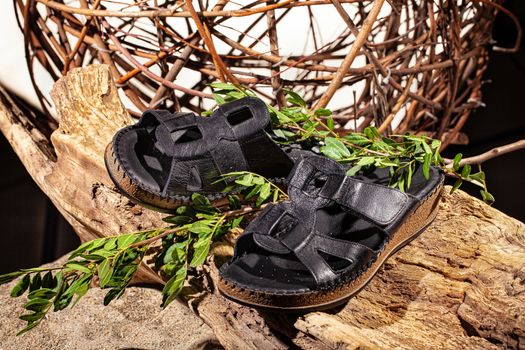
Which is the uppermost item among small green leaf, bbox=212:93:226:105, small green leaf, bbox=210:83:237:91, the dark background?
Result: small green leaf, bbox=210:83:237:91

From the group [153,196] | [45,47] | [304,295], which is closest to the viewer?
[304,295]

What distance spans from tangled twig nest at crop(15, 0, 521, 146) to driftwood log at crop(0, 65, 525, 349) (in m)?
0.08

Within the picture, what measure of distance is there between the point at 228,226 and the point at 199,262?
7cm

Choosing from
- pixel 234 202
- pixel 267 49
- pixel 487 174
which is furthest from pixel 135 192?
pixel 487 174

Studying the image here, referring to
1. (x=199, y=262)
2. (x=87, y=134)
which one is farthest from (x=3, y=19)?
Result: (x=199, y=262)

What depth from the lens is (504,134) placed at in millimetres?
1316

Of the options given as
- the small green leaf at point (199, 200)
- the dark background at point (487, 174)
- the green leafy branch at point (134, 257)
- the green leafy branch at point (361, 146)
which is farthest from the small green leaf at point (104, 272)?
the dark background at point (487, 174)

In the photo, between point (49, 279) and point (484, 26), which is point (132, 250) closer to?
point (49, 279)

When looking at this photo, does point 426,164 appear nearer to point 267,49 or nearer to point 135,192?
point 135,192

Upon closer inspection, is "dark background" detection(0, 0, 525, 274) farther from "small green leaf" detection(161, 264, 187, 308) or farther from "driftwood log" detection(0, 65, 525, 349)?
"small green leaf" detection(161, 264, 187, 308)

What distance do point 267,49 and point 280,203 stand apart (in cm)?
43

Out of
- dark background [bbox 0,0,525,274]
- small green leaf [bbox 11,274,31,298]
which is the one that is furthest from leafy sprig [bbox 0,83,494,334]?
dark background [bbox 0,0,525,274]

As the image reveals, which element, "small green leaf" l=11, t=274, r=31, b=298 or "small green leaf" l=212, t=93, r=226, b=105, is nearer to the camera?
"small green leaf" l=11, t=274, r=31, b=298

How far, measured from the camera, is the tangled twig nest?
0.77 meters
